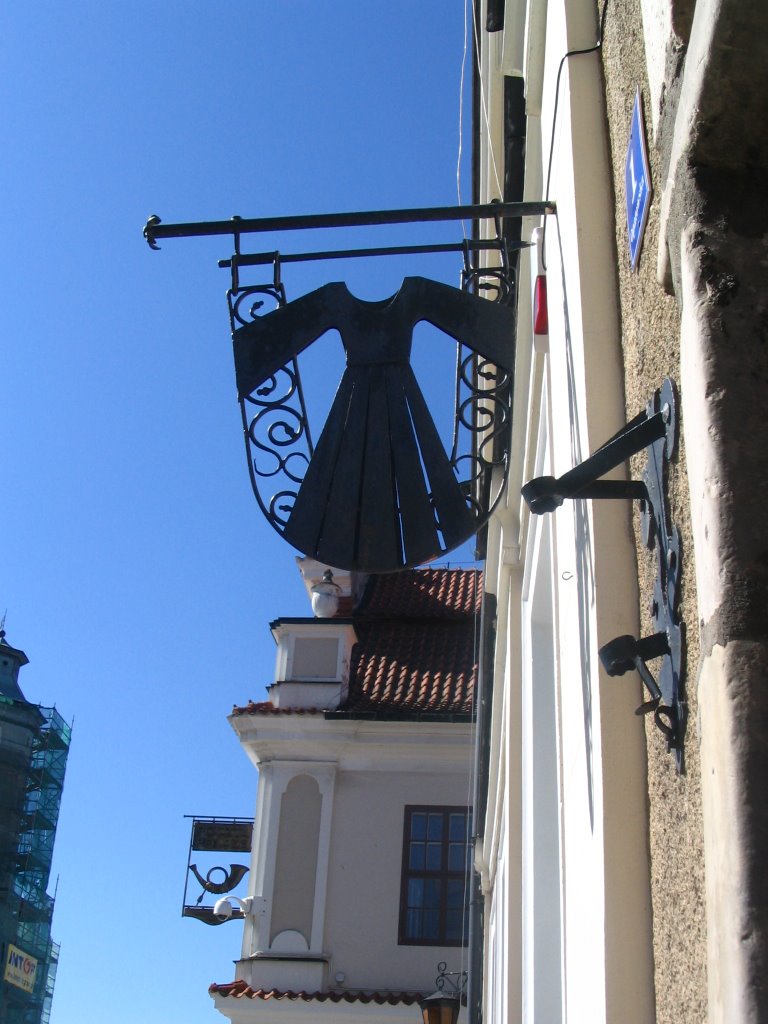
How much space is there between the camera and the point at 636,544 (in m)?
1.74

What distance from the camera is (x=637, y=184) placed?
175 centimetres

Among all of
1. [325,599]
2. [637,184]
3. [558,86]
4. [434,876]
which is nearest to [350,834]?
[434,876]

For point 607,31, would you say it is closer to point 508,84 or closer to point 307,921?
point 508,84

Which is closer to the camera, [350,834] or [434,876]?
[434,876]

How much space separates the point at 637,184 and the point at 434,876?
13265 mm

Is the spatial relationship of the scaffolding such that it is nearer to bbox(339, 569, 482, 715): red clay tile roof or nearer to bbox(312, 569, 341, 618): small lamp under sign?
bbox(339, 569, 482, 715): red clay tile roof

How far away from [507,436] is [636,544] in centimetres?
143

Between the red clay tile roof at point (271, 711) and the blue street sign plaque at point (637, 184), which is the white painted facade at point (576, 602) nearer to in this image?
the blue street sign plaque at point (637, 184)

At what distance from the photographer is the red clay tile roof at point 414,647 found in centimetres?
1541

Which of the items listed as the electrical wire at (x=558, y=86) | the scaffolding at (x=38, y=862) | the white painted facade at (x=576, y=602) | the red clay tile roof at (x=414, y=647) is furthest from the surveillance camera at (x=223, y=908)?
the scaffolding at (x=38, y=862)

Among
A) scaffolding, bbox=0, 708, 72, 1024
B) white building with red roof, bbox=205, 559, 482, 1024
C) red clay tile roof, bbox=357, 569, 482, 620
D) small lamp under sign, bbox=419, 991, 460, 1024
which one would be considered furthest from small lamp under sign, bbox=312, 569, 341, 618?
scaffolding, bbox=0, 708, 72, 1024

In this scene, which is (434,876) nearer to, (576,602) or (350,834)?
(350,834)

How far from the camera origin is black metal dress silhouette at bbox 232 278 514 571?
2.89 m

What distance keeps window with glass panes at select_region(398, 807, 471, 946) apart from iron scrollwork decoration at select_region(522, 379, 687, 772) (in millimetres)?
12580
